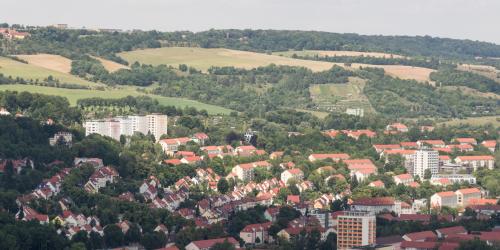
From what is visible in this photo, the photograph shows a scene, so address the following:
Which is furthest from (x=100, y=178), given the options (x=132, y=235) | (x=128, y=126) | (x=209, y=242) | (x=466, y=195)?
(x=128, y=126)

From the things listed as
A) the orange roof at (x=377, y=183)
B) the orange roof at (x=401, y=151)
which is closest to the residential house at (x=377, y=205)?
the orange roof at (x=377, y=183)

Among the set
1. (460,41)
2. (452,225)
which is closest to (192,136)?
(452,225)

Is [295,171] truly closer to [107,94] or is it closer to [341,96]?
[107,94]

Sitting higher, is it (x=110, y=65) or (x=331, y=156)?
(x=331, y=156)

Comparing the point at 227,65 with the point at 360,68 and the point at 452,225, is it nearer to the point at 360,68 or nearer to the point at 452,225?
the point at 360,68

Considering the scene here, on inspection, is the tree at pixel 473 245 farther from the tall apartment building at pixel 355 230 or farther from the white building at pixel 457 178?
the white building at pixel 457 178
